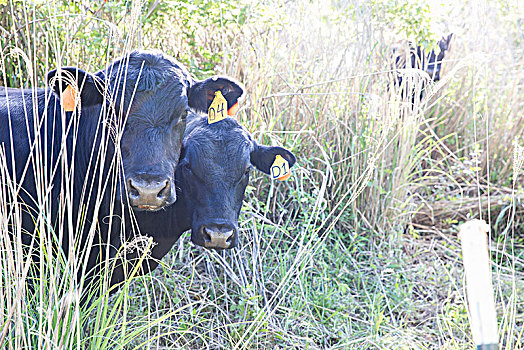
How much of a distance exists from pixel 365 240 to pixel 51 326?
277 centimetres

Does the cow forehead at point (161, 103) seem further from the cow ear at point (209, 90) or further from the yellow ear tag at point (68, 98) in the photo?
the yellow ear tag at point (68, 98)

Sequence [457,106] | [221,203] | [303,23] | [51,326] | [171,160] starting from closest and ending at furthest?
[51,326], [171,160], [221,203], [303,23], [457,106]

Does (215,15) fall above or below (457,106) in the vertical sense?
above

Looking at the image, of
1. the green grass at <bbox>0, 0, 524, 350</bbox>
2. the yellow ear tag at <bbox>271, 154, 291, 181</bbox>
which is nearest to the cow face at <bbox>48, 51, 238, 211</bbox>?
the green grass at <bbox>0, 0, 524, 350</bbox>

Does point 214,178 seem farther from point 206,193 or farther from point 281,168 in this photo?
point 281,168

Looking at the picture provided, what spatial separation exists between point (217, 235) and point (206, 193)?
0.27 m

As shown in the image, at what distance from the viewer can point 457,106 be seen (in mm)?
6297

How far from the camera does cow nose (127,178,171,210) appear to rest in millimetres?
2855

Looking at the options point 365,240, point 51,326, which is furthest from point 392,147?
point 51,326

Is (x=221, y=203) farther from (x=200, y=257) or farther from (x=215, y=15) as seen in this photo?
(x=215, y=15)

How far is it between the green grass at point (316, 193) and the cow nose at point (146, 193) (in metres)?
0.91

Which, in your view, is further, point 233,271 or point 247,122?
point 247,122

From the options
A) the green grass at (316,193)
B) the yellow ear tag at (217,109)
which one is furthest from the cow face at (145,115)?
the green grass at (316,193)

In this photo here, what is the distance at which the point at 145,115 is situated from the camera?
3.05 m
